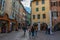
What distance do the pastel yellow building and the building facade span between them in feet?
7.32

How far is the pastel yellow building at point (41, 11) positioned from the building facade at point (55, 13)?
2231 mm

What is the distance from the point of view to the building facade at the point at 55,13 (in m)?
45.5

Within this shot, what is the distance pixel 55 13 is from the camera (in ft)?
Result: 152

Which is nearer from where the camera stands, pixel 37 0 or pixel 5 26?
pixel 5 26

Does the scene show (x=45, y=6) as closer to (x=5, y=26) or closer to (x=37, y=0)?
(x=37, y=0)

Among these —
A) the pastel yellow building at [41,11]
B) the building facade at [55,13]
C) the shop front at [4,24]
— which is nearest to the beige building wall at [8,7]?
the shop front at [4,24]

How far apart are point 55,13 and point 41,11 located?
20.2 ft

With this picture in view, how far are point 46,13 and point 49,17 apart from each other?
2054 millimetres

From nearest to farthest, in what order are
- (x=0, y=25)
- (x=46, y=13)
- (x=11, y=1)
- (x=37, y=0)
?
(x=0, y=25) → (x=11, y=1) → (x=46, y=13) → (x=37, y=0)

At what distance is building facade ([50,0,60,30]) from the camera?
45531 mm

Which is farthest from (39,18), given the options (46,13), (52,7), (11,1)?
(11,1)

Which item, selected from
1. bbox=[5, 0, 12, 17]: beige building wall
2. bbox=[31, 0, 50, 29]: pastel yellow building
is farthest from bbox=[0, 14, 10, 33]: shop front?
bbox=[31, 0, 50, 29]: pastel yellow building

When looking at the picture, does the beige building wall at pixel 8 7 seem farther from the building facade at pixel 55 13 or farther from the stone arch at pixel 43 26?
the building facade at pixel 55 13

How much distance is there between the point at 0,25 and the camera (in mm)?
37406
